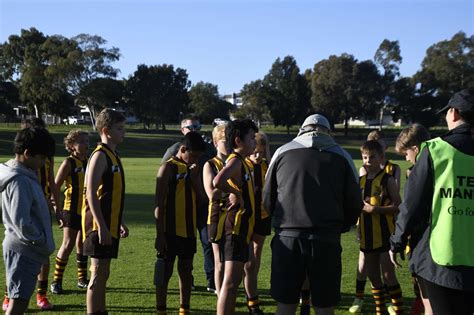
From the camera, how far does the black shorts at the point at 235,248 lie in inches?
229

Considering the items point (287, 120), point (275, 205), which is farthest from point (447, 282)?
point (287, 120)

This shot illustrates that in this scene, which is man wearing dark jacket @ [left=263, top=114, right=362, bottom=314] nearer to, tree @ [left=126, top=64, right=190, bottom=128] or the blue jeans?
the blue jeans

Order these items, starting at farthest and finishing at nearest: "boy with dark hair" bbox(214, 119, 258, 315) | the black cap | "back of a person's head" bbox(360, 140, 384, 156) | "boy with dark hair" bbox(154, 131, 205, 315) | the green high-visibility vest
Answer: "back of a person's head" bbox(360, 140, 384, 156), "boy with dark hair" bbox(154, 131, 205, 315), "boy with dark hair" bbox(214, 119, 258, 315), the black cap, the green high-visibility vest

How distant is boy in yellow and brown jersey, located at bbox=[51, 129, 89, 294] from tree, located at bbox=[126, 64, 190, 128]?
86453 mm

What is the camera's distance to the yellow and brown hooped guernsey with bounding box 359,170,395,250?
679cm

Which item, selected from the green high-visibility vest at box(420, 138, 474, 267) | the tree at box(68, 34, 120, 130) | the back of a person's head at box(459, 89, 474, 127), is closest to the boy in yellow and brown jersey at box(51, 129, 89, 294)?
the green high-visibility vest at box(420, 138, 474, 267)

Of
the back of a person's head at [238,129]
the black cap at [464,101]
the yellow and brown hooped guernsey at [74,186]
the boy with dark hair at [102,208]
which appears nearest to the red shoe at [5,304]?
the yellow and brown hooped guernsey at [74,186]

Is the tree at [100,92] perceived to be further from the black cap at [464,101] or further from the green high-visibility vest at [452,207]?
the green high-visibility vest at [452,207]

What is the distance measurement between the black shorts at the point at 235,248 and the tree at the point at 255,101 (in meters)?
90.4

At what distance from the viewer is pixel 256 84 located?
102438 millimetres

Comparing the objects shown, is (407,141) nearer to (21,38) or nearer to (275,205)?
(275,205)

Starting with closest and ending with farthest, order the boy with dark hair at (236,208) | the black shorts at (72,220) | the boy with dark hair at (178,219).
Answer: the boy with dark hair at (236,208), the boy with dark hair at (178,219), the black shorts at (72,220)

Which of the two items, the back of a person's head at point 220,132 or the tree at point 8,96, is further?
the tree at point 8,96

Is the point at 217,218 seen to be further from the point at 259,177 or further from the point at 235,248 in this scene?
the point at 259,177
